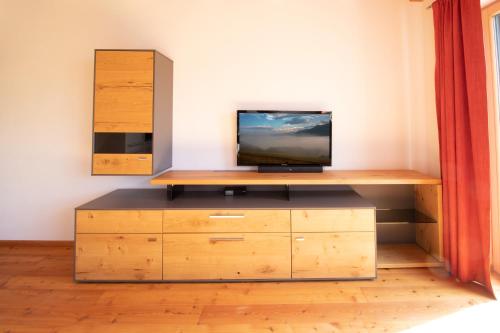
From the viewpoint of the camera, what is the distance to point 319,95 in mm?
2527

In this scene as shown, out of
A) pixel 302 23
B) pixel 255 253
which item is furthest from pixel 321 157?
pixel 302 23

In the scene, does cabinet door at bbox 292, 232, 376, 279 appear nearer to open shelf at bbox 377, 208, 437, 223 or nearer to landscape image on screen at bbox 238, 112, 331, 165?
open shelf at bbox 377, 208, 437, 223

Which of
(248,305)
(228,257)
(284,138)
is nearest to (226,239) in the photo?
(228,257)

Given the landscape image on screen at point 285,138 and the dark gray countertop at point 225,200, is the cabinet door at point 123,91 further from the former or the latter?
the landscape image on screen at point 285,138

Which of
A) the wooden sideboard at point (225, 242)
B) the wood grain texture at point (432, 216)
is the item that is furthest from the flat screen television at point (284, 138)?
the wood grain texture at point (432, 216)

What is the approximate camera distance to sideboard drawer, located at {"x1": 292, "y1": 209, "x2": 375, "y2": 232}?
1973mm

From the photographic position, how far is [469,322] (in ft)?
5.07

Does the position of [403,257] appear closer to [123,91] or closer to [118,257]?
[118,257]

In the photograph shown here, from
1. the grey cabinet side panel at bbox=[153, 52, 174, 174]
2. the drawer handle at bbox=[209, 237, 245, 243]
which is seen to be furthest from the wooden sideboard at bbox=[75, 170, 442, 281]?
the grey cabinet side panel at bbox=[153, 52, 174, 174]

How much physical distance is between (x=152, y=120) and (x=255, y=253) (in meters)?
1.26

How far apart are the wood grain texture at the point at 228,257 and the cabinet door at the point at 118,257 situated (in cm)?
10

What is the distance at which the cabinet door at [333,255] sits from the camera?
1.97 metres

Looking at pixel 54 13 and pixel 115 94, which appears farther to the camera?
pixel 54 13

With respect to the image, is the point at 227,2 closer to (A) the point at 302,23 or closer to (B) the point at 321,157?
(A) the point at 302,23
